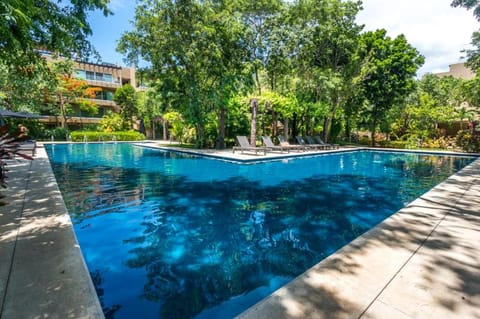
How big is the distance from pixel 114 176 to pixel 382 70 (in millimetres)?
20219

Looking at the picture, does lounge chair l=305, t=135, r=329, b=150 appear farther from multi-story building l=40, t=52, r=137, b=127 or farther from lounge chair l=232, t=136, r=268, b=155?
multi-story building l=40, t=52, r=137, b=127

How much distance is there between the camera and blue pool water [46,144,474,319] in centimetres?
272

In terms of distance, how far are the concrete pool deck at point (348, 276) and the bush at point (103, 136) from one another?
25.8m

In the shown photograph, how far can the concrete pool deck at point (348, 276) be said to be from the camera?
203 cm

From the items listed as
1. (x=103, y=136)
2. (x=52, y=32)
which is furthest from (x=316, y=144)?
(x=103, y=136)

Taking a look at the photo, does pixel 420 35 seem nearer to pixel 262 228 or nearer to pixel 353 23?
pixel 353 23

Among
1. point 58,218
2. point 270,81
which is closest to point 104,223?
point 58,218

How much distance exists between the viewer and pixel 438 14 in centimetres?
1173

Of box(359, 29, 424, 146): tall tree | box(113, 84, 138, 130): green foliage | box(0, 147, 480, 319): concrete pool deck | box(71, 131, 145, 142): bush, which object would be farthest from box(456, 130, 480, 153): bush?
box(113, 84, 138, 130): green foliage

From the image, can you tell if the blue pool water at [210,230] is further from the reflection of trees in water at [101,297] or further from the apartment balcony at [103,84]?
the apartment balcony at [103,84]

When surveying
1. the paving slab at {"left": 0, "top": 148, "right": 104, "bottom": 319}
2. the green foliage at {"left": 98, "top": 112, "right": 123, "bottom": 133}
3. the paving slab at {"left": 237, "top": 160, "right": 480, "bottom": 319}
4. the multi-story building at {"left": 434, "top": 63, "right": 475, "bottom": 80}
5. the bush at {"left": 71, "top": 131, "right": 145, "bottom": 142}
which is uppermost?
the multi-story building at {"left": 434, "top": 63, "right": 475, "bottom": 80}

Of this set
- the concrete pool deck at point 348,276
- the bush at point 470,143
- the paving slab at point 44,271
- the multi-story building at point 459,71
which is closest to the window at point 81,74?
the paving slab at point 44,271

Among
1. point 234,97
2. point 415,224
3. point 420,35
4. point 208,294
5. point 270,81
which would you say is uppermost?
point 420,35

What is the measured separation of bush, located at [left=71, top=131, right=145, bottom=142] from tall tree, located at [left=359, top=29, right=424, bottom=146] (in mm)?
24569
